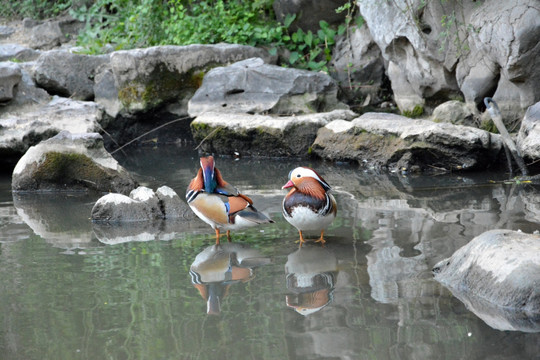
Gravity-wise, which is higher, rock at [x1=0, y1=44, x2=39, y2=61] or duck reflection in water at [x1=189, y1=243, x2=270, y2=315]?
duck reflection in water at [x1=189, y1=243, x2=270, y2=315]

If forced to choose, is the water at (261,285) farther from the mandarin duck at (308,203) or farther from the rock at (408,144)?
the rock at (408,144)

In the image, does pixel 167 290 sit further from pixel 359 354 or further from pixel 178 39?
pixel 178 39

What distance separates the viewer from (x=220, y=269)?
504cm

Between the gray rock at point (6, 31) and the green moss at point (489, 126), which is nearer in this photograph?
the green moss at point (489, 126)

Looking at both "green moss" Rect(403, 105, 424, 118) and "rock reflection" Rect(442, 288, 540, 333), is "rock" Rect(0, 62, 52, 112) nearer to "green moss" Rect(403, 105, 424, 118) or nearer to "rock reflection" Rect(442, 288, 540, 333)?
"green moss" Rect(403, 105, 424, 118)

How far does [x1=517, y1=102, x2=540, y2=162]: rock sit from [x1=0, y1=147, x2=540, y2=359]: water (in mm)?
496

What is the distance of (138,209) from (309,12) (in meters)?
7.49

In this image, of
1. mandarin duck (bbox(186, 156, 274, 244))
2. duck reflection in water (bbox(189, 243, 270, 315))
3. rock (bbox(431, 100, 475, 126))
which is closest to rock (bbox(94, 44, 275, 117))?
rock (bbox(431, 100, 475, 126))

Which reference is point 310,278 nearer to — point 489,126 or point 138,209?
point 138,209

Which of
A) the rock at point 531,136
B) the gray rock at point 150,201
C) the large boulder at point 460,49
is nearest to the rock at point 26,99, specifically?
the gray rock at point 150,201

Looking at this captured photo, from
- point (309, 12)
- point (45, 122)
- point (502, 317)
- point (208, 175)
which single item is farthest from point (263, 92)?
point (502, 317)

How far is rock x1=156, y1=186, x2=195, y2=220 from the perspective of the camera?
665 centimetres

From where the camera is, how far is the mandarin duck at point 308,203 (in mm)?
5348

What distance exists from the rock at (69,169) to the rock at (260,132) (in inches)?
104
